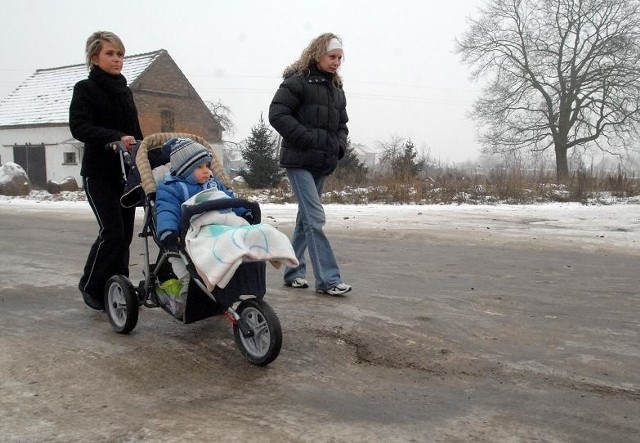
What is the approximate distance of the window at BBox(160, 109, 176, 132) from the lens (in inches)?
1563

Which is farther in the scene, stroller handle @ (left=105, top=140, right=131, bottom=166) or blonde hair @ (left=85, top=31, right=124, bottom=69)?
blonde hair @ (left=85, top=31, right=124, bottom=69)

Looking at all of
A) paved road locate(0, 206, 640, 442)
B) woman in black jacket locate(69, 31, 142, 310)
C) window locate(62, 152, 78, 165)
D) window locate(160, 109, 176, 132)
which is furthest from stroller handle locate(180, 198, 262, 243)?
window locate(160, 109, 176, 132)

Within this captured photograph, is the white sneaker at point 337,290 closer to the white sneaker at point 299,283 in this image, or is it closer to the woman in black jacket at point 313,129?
the woman in black jacket at point 313,129

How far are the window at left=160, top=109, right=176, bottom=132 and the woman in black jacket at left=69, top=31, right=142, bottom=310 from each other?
35647mm

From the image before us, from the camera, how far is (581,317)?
501 centimetres

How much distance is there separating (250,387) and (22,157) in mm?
39780

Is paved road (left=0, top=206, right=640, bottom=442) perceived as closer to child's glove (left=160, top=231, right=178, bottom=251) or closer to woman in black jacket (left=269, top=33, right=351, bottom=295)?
woman in black jacket (left=269, top=33, right=351, bottom=295)

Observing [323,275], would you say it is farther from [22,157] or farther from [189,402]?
[22,157]

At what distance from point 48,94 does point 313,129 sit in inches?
1523

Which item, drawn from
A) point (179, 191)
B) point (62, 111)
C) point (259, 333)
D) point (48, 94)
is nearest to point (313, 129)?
point (179, 191)

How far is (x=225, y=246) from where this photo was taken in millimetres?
3553

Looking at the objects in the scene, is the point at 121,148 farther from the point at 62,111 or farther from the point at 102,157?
the point at 62,111

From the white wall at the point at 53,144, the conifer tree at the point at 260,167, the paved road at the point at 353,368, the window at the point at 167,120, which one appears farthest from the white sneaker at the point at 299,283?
the window at the point at 167,120

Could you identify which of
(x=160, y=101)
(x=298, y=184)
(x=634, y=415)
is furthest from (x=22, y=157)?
(x=634, y=415)
